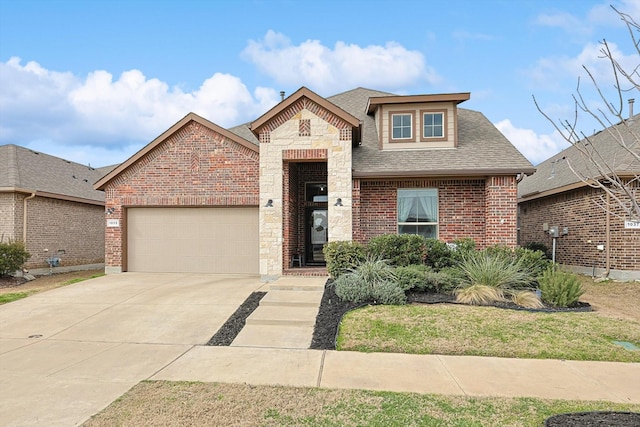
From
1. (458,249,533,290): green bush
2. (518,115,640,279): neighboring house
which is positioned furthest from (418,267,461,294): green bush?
(518,115,640,279): neighboring house

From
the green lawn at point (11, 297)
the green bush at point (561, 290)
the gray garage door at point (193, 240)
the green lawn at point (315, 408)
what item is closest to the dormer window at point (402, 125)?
the gray garage door at point (193, 240)

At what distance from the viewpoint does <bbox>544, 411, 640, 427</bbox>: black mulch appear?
3.83 meters

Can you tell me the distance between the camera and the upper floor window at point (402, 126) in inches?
524

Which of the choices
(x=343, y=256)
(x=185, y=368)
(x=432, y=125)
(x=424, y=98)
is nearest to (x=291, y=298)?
(x=343, y=256)

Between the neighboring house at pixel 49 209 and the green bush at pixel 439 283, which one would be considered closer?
the green bush at pixel 439 283

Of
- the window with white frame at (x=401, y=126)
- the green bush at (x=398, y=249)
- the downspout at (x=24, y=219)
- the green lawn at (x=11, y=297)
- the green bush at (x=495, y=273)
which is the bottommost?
the green lawn at (x=11, y=297)

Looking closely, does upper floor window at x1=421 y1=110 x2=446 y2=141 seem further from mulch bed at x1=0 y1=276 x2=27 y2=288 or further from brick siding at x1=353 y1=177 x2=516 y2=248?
mulch bed at x1=0 y1=276 x2=27 y2=288

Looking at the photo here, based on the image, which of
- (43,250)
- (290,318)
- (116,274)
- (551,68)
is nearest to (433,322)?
(290,318)

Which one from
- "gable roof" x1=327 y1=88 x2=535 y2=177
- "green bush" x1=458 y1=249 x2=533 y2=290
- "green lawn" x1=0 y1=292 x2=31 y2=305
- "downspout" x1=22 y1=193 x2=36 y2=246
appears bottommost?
"green lawn" x1=0 y1=292 x2=31 y2=305

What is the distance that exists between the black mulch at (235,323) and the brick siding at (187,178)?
14.1 ft

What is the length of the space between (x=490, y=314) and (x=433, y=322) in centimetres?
126

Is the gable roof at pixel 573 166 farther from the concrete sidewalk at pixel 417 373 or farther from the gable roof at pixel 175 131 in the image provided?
the gable roof at pixel 175 131

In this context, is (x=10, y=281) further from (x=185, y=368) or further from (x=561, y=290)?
(x=561, y=290)

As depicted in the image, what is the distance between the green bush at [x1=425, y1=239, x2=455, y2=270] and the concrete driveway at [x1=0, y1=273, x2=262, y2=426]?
4.74m
